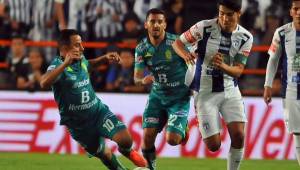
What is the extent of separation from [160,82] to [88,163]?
2.63 meters

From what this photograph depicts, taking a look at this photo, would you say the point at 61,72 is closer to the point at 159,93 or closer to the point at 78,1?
the point at 159,93

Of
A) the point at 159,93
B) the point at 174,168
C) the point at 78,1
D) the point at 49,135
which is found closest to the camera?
the point at 159,93

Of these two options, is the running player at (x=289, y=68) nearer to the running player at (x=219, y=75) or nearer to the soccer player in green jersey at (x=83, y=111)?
the running player at (x=219, y=75)

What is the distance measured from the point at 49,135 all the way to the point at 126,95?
151 cm

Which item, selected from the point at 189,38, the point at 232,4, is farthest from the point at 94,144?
the point at 232,4

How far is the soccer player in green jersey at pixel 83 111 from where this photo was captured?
9.65 m

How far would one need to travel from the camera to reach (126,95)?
15.2 metres

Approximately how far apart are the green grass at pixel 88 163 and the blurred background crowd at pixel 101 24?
2.06m

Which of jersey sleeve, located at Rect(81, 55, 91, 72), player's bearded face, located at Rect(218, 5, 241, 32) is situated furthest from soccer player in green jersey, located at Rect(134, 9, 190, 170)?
player's bearded face, located at Rect(218, 5, 241, 32)

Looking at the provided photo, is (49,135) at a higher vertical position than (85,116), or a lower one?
→ lower

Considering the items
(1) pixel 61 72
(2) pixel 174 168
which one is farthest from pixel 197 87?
(2) pixel 174 168

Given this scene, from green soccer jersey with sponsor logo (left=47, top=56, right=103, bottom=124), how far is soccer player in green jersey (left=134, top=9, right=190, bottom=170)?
3.47ft

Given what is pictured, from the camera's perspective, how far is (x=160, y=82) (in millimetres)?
10773

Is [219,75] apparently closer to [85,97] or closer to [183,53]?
[183,53]
